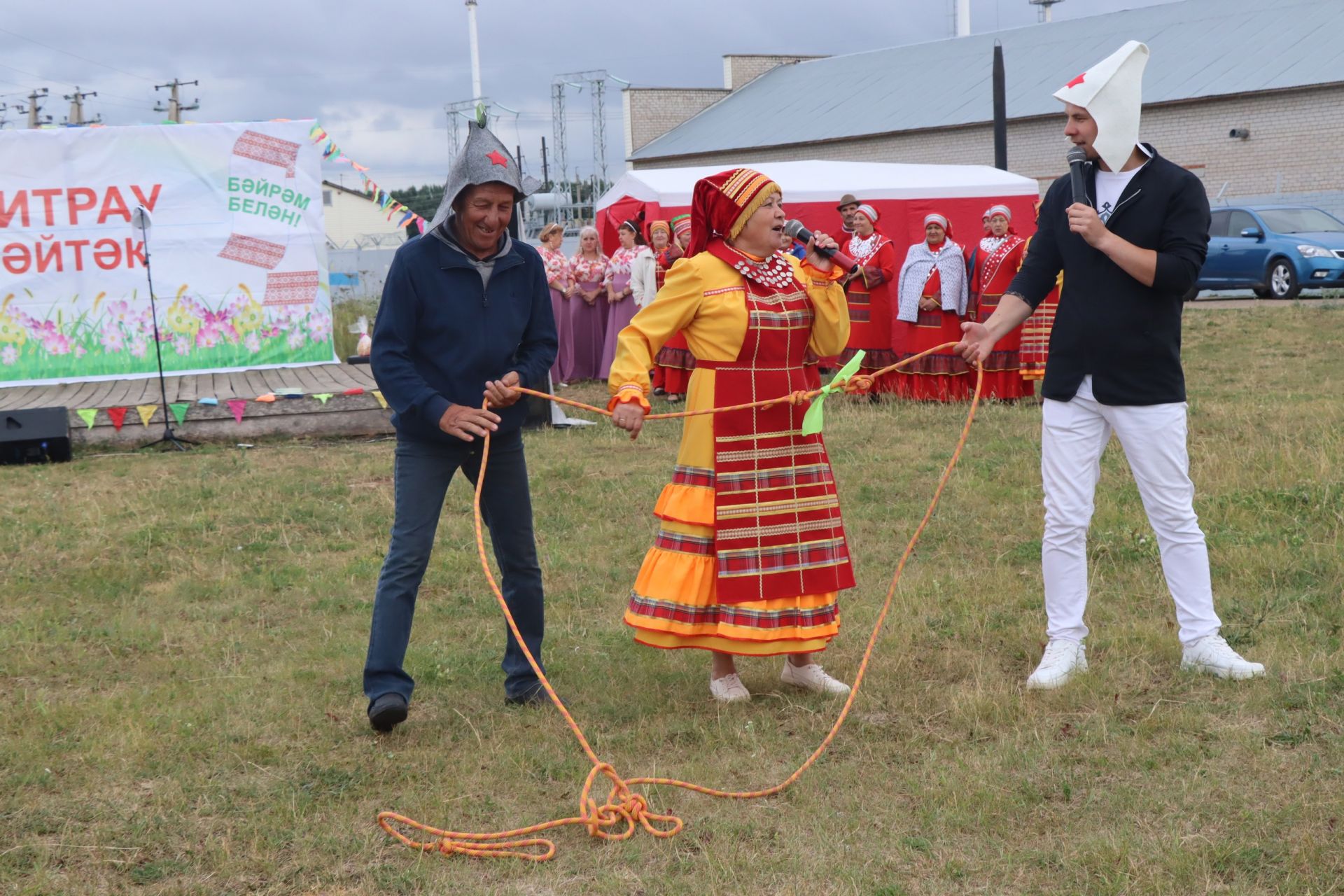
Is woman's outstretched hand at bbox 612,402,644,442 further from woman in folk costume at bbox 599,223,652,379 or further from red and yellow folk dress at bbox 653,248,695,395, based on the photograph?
woman in folk costume at bbox 599,223,652,379

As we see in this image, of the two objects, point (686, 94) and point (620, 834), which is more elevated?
point (686, 94)

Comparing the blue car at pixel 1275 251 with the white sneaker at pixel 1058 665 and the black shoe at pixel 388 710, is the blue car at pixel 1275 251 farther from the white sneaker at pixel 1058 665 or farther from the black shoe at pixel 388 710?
the black shoe at pixel 388 710

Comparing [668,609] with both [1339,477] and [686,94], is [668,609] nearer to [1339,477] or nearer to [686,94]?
[1339,477]

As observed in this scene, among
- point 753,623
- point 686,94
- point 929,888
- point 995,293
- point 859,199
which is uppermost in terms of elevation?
point 686,94

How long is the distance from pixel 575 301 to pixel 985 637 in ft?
34.6

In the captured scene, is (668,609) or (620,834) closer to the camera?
(620,834)

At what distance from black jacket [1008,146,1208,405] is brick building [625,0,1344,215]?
85.5ft

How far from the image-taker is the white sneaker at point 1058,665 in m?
4.79

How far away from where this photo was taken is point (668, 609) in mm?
4707

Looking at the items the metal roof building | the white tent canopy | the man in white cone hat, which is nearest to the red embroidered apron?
the man in white cone hat

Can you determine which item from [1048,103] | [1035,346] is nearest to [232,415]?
[1035,346]

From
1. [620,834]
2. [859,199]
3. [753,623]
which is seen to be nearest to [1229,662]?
[753,623]

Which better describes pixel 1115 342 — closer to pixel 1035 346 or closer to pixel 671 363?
pixel 1035 346

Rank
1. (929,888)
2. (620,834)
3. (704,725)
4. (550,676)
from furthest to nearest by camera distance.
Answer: (550,676)
(704,725)
(620,834)
(929,888)
